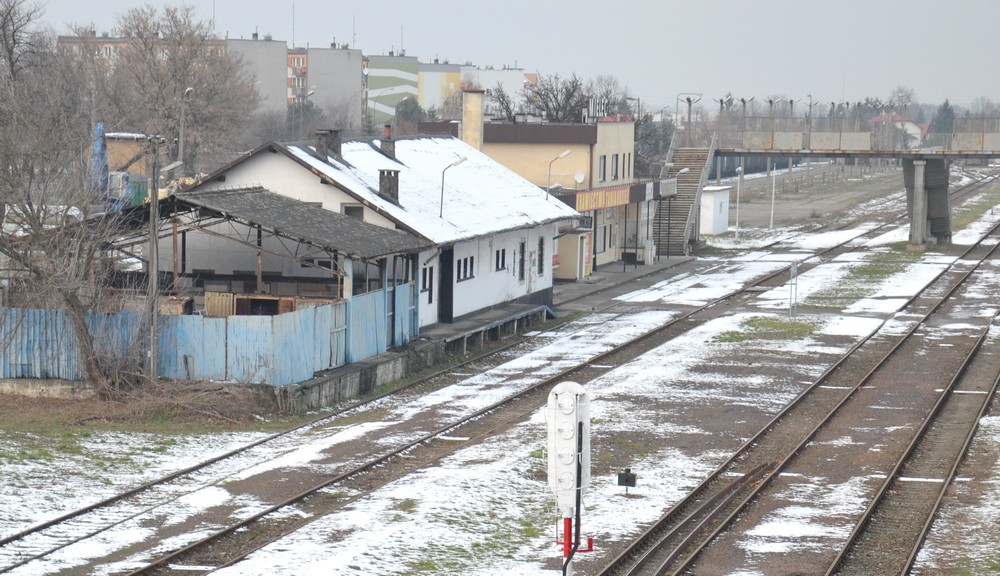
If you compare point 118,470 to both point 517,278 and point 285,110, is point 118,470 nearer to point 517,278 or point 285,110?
point 517,278

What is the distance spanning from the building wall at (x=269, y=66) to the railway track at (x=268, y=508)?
328 ft

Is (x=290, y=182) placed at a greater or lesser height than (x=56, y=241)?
greater

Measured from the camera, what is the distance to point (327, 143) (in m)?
34.9

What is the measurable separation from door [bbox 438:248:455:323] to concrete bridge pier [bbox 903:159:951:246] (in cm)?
3817

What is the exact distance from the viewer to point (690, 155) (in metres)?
67.4

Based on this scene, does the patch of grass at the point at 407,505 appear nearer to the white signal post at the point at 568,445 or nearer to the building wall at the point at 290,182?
the white signal post at the point at 568,445

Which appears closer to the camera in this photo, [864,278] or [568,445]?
[568,445]

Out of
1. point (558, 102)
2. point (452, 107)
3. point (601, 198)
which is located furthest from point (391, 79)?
point (601, 198)

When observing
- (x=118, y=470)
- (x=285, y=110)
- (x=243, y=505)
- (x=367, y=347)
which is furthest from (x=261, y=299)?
(x=285, y=110)

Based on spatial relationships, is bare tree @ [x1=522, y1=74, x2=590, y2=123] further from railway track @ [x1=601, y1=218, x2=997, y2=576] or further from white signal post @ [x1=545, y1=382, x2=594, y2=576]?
white signal post @ [x1=545, y1=382, x2=594, y2=576]

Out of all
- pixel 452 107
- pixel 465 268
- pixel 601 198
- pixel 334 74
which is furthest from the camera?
pixel 452 107

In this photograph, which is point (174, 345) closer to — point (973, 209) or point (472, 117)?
point (472, 117)

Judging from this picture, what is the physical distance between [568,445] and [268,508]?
8.44 m

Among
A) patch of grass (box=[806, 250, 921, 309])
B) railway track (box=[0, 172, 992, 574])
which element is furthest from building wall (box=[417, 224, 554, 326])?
patch of grass (box=[806, 250, 921, 309])
